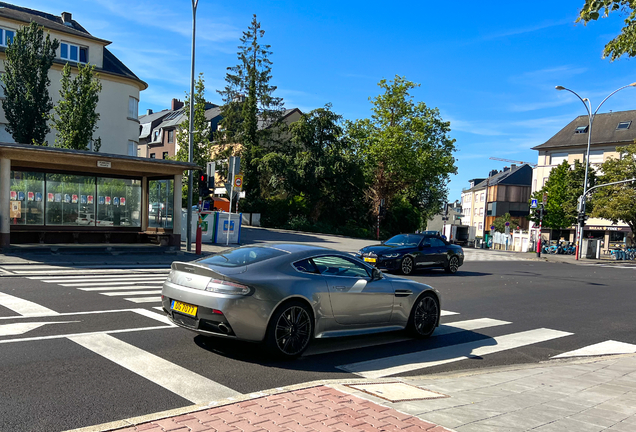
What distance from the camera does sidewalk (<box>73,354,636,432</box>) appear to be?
396 cm

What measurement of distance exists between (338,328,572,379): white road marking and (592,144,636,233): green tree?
40318mm

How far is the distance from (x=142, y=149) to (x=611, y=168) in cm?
5284

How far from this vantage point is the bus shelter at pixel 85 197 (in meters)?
16.2

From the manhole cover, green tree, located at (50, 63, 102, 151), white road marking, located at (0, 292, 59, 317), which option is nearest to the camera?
the manhole cover

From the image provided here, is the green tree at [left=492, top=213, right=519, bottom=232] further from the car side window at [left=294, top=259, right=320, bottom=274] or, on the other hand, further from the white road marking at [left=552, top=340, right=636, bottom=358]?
the car side window at [left=294, top=259, right=320, bottom=274]

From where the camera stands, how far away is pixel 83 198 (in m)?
18.6

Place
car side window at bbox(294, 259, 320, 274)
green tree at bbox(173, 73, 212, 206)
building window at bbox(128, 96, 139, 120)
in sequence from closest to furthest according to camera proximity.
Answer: car side window at bbox(294, 259, 320, 274)
green tree at bbox(173, 73, 212, 206)
building window at bbox(128, 96, 139, 120)

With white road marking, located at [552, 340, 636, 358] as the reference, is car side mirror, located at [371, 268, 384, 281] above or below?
above

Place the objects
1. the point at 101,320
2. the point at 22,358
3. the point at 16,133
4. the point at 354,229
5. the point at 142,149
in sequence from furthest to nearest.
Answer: the point at 142,149 < the point at 354,229 < the point at 16,133 < the point at 101,320 < the point at 22,358

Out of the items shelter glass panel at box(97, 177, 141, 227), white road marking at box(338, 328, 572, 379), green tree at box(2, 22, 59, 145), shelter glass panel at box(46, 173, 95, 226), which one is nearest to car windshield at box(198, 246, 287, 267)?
white road marking at box(338, 328, 572, 379)

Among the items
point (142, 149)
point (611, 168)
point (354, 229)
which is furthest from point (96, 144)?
point (611, 168)

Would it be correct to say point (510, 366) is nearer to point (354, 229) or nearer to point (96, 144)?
point (96, 144)

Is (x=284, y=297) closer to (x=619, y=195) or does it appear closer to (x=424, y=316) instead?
(x=424, y=316)

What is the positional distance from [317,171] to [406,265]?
2573cm
